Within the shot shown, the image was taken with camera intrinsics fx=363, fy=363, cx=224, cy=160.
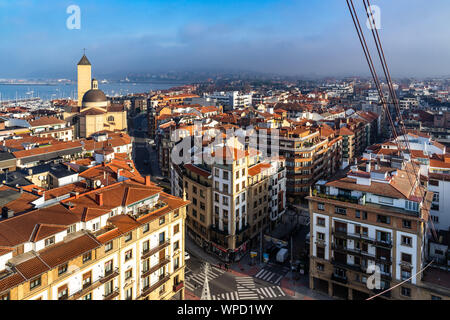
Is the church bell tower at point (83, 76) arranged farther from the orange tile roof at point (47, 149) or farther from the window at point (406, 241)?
the window at point (406, 241)

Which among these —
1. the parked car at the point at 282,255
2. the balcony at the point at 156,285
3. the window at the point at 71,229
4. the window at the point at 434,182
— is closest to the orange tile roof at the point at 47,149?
the window at the point at 71,229

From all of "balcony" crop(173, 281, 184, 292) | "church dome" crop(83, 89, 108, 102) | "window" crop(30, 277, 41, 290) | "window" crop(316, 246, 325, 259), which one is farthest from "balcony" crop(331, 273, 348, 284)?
"church dome" crop(83, 89, 108, 102)

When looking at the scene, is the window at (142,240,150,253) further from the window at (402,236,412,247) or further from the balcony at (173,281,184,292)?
the window at (402,236,412,247)

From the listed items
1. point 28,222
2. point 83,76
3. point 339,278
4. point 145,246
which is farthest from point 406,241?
point 83,76
